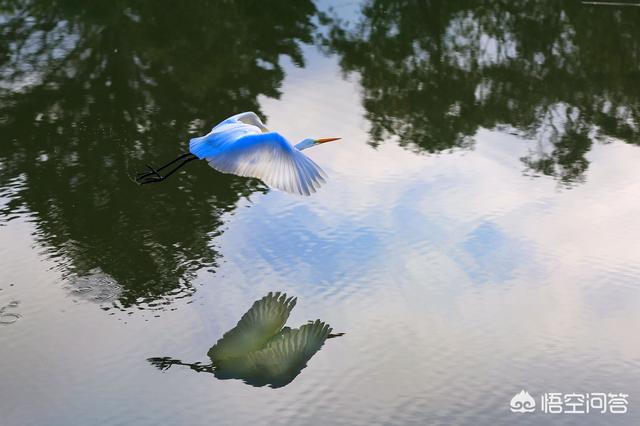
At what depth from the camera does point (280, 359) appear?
396 cm

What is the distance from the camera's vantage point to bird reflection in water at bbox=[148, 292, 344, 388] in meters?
3.86

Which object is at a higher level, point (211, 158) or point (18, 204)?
point (211, 158)

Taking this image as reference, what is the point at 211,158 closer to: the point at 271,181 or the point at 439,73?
the point at 271,181

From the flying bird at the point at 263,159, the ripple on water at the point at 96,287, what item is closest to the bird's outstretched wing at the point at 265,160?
the flying bird at the point at 263,159

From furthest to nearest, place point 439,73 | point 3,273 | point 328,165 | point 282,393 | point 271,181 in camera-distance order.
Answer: point 439,73 < point 328,165 < point 3,273 < point 271,181 < point 282,393

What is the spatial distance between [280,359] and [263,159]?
2.88 feet

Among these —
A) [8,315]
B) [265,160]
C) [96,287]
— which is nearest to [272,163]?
[265,160]

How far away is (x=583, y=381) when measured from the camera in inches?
153

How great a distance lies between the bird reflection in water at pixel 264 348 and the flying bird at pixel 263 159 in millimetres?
593

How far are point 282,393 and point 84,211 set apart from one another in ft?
6.09

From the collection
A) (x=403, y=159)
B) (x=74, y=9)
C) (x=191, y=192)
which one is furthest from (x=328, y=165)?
(x=74, y=9)

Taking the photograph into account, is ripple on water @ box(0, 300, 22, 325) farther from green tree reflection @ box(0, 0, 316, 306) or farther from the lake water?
green tree reflection @ box(0, 0, 316, 306)

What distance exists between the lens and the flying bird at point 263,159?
406cm

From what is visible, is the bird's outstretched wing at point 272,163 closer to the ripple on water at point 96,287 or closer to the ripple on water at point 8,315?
the ripple on water at point 96,287
